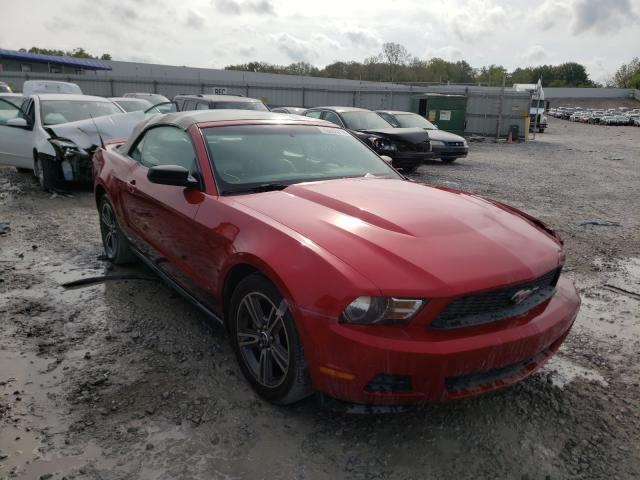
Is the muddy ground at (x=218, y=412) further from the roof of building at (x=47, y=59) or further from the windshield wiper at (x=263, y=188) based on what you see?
the roof of building at (x=47, y=59)

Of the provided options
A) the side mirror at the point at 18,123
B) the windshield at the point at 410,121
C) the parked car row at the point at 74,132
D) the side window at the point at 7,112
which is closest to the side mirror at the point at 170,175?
the parked car row at the point at 74,132

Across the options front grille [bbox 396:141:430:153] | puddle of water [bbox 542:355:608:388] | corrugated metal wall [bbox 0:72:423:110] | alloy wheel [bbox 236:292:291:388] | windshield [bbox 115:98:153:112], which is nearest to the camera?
alloy wheel [bbox 236:292:291:388]

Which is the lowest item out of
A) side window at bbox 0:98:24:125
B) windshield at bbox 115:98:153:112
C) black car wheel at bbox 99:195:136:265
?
black car wheel at bbox 99:195:136:265

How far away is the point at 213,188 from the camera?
3.13 meters

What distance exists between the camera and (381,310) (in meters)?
2.17

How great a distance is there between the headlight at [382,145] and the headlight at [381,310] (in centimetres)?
903

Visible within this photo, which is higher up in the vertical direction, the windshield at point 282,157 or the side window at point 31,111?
the side window at point 31,111

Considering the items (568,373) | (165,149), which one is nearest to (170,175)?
(165,149)

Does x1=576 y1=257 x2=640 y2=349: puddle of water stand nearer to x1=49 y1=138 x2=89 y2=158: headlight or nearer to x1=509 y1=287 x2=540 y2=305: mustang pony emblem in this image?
x1=509 y1=287 x2=540 y2=305: mustang pony emblem

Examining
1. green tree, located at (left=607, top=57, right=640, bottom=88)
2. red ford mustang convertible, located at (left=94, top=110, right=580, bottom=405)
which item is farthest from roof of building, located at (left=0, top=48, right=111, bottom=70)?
green tree, located at (left=607, top=57, right=640, bottom=88)

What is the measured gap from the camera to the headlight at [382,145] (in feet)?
36.0

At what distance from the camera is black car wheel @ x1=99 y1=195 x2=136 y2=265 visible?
470cm

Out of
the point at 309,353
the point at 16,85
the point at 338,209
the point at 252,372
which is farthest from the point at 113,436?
the point at 16,85

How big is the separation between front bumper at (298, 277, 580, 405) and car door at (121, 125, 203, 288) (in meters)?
1.36
